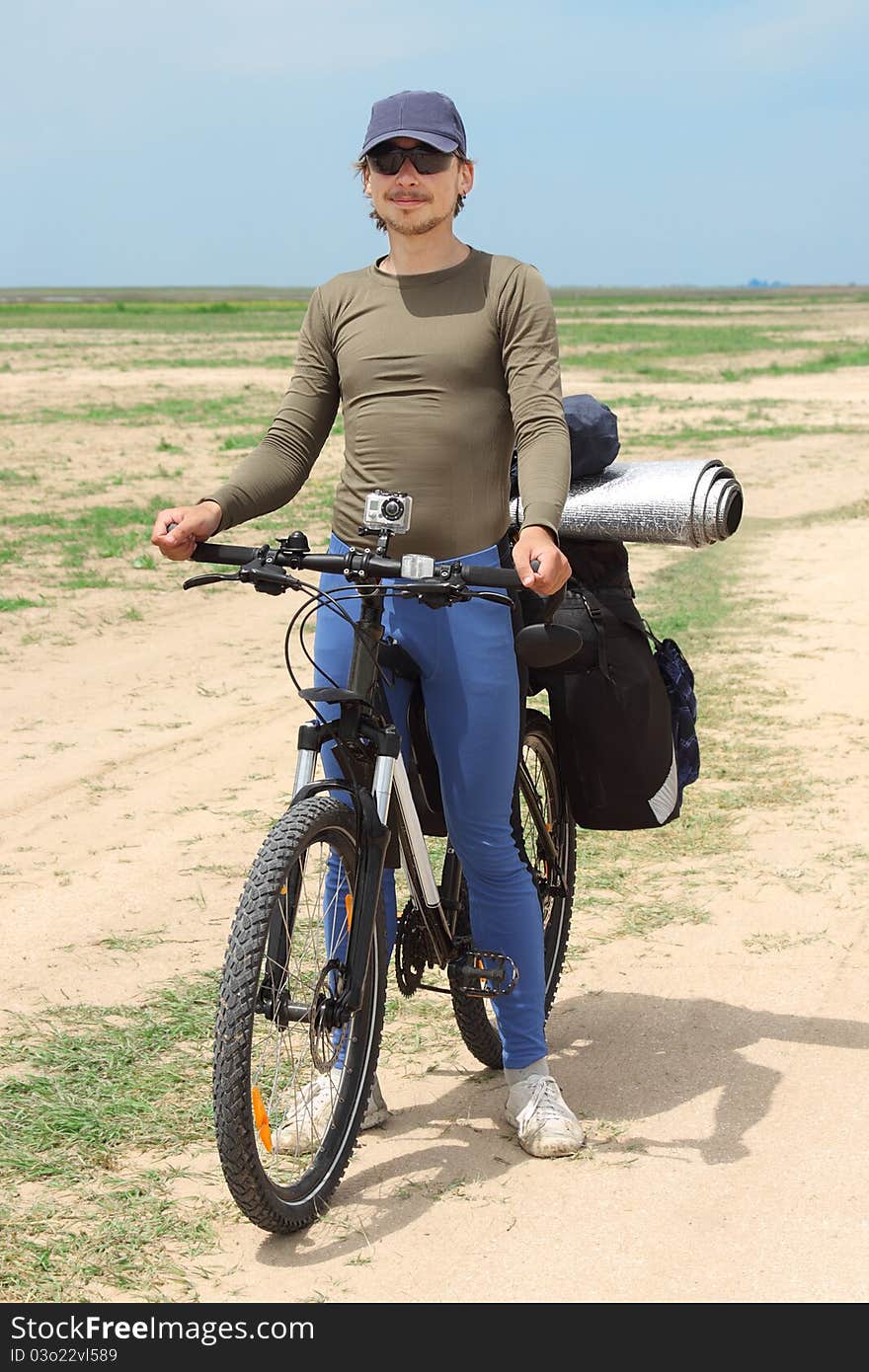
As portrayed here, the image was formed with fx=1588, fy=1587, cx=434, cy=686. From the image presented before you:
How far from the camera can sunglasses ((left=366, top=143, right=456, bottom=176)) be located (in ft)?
11.0

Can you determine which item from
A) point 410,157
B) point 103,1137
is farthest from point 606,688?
point 103,1137

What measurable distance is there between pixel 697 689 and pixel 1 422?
16367 millimetres

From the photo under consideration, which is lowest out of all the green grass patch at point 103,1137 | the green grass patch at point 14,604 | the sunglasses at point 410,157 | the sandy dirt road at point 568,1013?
the green grass patch at point 103,1137

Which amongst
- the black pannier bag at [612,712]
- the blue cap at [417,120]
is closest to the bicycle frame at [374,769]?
the black pannier bag at [612,712]

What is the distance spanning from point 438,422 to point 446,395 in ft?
0.21

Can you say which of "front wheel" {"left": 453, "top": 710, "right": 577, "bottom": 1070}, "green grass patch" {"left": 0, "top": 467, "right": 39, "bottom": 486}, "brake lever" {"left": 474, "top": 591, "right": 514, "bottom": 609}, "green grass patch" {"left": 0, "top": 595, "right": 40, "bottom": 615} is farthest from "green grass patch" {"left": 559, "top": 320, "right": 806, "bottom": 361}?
"brake lever" {"left": 474, "top": 591, "right": 514, "bottom": 609}

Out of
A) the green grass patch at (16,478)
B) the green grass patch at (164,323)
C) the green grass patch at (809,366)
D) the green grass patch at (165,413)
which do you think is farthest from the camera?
the green grass patch at (164,323)

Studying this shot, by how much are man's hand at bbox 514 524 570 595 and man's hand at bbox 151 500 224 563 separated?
2.25 ft

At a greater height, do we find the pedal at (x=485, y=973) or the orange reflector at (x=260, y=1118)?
the pedal at (x=485, y=973)

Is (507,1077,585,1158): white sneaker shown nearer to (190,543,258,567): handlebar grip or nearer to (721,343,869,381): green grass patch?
(190,543,258,567): handlebar grip

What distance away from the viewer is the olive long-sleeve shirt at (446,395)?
339cm

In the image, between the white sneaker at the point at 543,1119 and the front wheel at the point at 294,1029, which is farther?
the white sneaker at the point at 543,1119

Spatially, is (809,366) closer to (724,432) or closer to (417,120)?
(724,432)

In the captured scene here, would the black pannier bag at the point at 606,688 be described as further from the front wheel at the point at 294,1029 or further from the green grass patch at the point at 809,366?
the green grass patch at the point at 809,366
